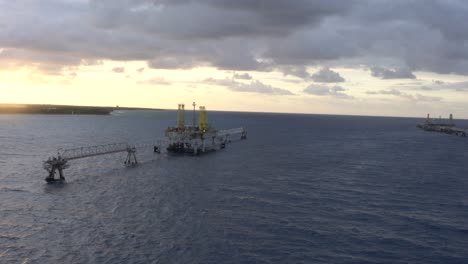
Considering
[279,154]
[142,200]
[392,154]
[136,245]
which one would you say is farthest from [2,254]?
[392,154]

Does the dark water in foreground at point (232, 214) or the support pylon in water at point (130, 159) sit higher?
the support pylon in water at point (130, 159)

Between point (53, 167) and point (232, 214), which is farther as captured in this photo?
point (53, 167)

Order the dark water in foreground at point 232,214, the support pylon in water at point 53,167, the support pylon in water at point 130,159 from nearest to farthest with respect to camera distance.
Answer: the dark water in foreground at point 232,214, the support pylon in water at point 53,167, the support pylon in water at point 130,159

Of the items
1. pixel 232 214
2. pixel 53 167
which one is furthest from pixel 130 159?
pixel 232 214

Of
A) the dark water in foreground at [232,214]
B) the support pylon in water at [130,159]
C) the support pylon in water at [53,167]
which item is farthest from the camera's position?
the support pylon in water at [130,159]

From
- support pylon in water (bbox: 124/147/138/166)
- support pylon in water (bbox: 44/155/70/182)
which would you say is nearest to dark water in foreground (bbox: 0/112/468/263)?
support pylon in water (bbox: 44/155/70/182)

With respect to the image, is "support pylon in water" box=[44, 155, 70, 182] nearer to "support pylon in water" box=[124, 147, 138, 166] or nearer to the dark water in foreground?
the dark water in foreground

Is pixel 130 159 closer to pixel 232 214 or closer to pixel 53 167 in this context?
pixel 53 167

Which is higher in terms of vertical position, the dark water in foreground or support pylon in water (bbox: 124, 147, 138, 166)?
support pylon in water (bbox: 124, 147, 138, 166)

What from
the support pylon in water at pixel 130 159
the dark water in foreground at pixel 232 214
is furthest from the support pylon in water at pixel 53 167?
the support pylon in water at pixel 130 159

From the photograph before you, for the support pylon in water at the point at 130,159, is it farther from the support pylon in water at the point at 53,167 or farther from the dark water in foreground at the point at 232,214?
the support pylon in water at the point at 53,167

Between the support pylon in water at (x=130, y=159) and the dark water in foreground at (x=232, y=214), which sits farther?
the support pylon in water at (x=130, y=159)
